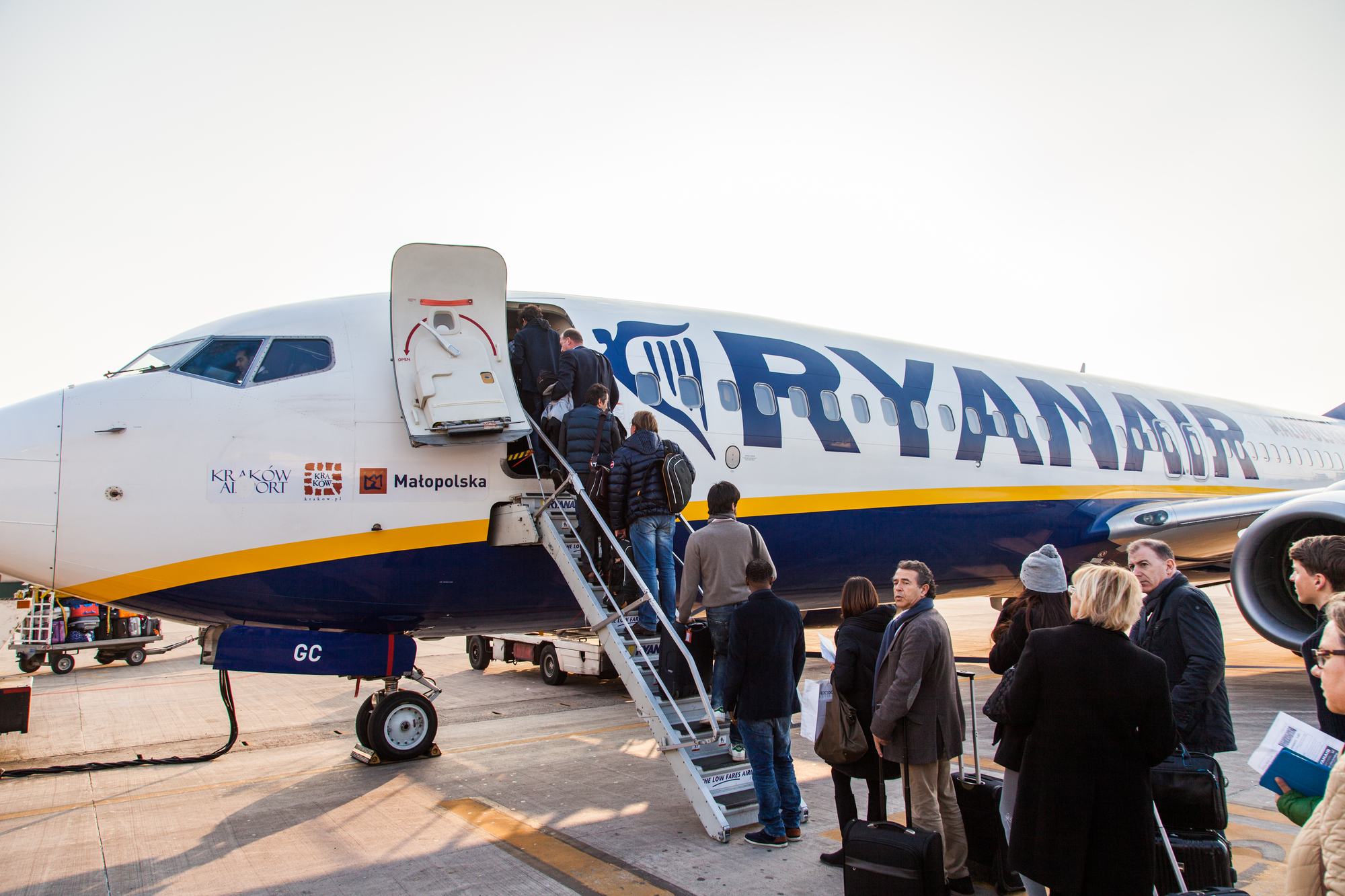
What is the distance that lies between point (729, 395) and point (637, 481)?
2.30m

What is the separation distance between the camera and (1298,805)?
10.2 feet

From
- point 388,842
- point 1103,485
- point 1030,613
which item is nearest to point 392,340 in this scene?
point 388,842

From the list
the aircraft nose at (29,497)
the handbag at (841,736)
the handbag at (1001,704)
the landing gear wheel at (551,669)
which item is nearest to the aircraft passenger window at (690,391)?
the handbag at (841,736)

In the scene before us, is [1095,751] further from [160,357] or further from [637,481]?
[160,357]

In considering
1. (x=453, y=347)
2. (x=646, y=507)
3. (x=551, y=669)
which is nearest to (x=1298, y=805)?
(x=646, y=507)

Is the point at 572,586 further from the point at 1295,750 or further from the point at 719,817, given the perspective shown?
the point at 1295,750

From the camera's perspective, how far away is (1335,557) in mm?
3963

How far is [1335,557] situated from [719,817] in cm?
369

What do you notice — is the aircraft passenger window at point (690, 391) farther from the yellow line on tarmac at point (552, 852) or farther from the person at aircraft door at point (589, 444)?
the yellow line on tarmac at point (552, 852)

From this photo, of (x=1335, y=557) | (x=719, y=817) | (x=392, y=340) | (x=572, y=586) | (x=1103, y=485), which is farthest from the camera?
(x=1103, y=485)

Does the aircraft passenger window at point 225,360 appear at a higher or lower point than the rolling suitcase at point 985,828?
higher

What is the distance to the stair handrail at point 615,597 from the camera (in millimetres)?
5953

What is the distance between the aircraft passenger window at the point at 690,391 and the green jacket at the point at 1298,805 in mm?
5787

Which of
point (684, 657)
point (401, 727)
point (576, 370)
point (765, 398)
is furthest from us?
point (765, 398)
